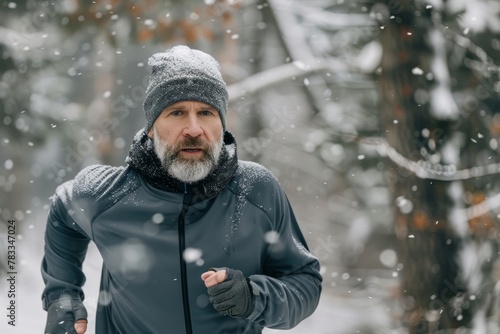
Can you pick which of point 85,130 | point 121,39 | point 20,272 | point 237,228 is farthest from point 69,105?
point 237,228

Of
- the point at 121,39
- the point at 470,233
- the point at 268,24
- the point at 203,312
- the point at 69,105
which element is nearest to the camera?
the point at 203,312

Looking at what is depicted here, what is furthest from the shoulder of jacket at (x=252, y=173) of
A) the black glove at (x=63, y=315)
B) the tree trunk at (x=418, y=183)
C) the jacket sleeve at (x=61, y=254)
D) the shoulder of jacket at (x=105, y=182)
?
the tree trunk at (x=418, y=183)

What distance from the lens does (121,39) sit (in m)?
7.19

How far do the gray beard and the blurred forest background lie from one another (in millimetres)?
3715

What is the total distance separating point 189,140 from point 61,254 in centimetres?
85

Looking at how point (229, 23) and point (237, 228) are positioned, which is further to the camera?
point (229, 23)

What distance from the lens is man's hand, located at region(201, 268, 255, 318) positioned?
2.00 metres

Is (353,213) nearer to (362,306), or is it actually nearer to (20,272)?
(362,306)

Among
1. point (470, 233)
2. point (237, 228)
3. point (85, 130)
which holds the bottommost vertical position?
point (470, 233)

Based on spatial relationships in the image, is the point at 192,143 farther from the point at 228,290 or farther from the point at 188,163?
the point at 228,290

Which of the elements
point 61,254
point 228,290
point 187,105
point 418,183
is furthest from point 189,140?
point 418,183

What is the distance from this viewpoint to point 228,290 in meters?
2.01

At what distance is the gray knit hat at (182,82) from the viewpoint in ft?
7.48

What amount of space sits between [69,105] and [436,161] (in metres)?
4.54
